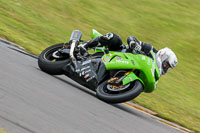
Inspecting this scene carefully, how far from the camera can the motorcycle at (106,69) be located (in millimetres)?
6348

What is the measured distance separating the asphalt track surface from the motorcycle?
252 millimetres

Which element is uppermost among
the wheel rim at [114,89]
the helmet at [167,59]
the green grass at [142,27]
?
the helmet at [167,59]

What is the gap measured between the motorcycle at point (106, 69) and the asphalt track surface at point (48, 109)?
252 millimetres

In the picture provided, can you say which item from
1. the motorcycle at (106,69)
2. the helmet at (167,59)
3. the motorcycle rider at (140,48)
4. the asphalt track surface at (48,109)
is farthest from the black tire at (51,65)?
the helmet at (167,59)

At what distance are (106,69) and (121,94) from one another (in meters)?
0.82

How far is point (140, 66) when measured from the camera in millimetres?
6469

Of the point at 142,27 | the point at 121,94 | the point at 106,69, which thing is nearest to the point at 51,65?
the point at 106,69

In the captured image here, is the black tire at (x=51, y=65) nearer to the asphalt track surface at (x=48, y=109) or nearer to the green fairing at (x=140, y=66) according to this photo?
the asphalt track surface at (x=48, y=109)

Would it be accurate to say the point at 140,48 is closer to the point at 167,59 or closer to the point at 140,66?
the point at 140,66

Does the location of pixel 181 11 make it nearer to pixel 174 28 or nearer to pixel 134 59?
pixel 174 28

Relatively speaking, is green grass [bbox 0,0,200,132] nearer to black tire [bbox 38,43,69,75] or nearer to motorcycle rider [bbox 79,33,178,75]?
motorcycle rider [bbox 79,33,178,75]

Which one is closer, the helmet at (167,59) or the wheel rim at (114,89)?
the wheel rim at (114,89)

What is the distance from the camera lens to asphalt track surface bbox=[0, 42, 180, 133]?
3992 mm

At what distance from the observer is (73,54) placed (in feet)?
23.3
